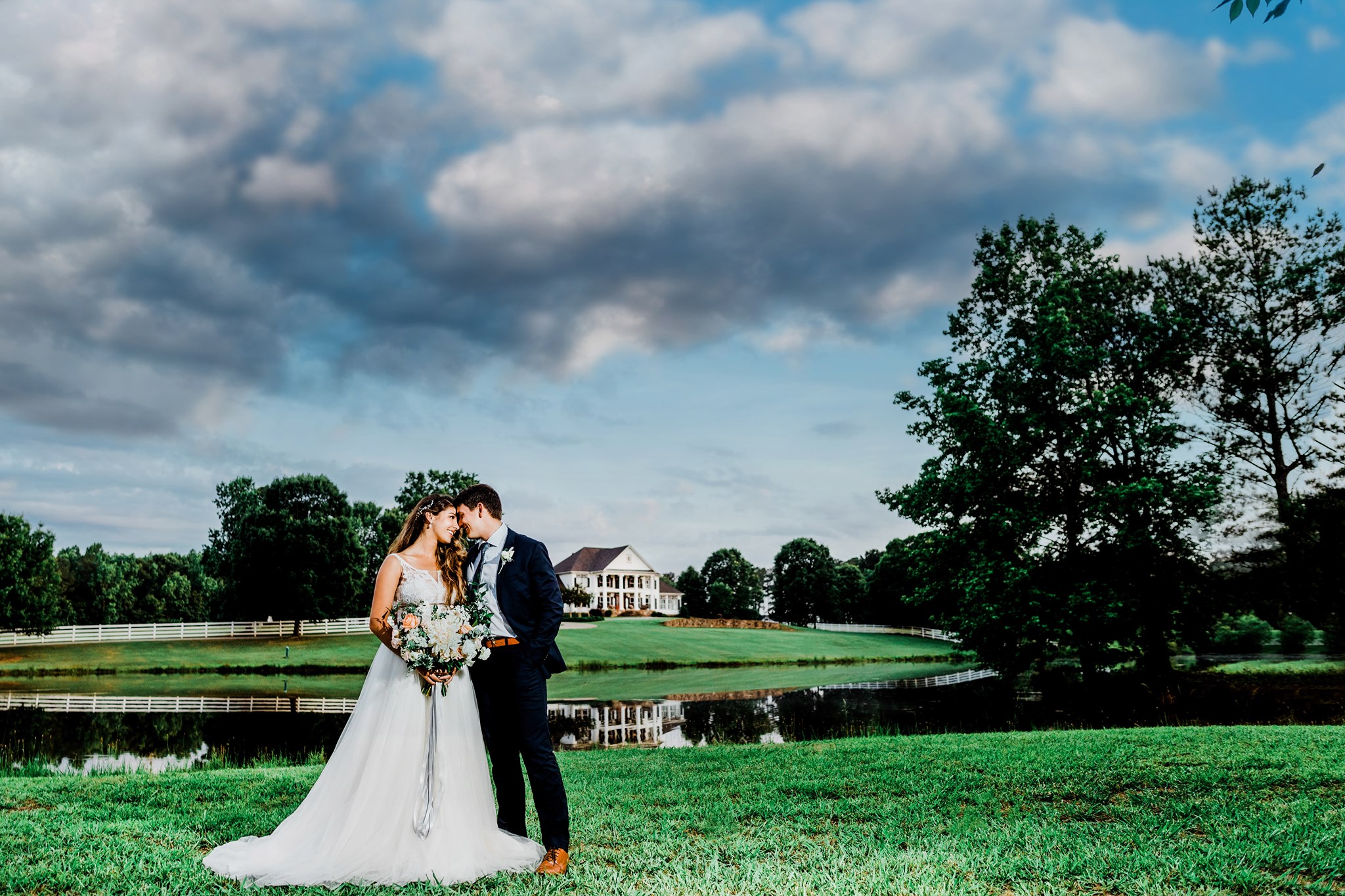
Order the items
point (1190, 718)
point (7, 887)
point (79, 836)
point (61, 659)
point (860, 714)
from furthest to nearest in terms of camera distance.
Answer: point (61, 659) → point (860, 714) → point (1190, 718) → point (79, 836) → point (7, 887)

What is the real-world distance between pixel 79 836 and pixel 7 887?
131 cm

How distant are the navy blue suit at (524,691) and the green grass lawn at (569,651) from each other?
119ft

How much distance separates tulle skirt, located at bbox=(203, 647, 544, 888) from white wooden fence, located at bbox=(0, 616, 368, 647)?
46642 millimetres

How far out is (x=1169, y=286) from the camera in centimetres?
2434

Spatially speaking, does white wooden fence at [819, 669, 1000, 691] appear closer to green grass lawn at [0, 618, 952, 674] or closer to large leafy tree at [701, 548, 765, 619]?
green grass lawn at [0, 618, 952, 674]

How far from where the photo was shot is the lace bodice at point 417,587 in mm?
5953

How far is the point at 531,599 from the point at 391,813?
5.43 feet

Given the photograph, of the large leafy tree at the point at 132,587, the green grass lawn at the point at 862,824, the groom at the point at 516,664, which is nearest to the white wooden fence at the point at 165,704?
the green grass lawn at the point at 862,824

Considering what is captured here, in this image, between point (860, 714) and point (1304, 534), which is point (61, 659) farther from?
point (1304, 534)

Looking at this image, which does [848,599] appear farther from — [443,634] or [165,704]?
[443,634]

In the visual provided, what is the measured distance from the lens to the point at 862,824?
6.70 metres

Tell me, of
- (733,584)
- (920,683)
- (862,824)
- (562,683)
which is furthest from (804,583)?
(862,824)

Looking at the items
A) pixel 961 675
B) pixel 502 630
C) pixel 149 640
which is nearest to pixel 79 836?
pixel 502 630

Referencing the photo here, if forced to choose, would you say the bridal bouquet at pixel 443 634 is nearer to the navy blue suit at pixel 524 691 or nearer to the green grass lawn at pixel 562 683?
the navy blue suit at pixel 524 691
